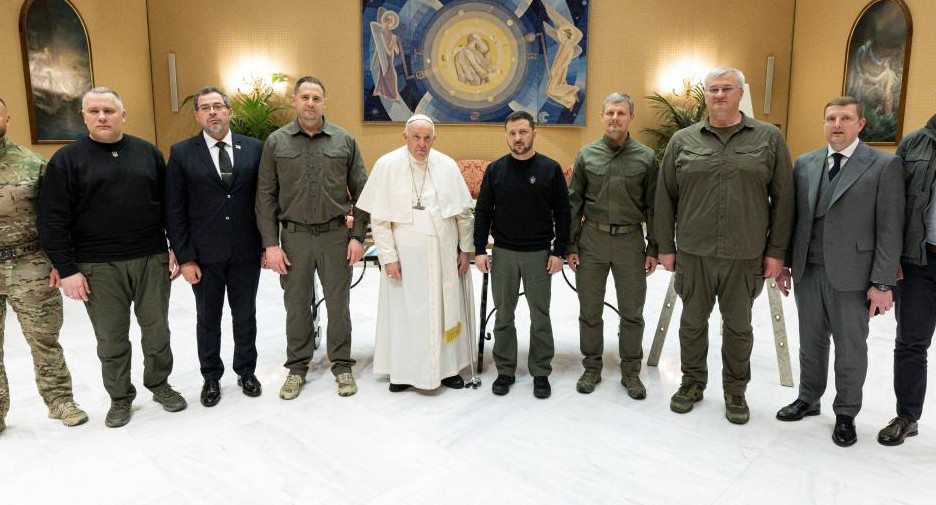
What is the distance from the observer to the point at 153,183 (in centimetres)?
297

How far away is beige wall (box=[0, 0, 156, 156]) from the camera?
5.77 m

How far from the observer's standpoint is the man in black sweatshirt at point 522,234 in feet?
10.6

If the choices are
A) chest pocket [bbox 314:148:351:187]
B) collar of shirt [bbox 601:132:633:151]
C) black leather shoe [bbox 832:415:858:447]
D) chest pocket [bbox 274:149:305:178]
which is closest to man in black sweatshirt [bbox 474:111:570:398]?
collar of shirt [bbox 601:132:633:151]

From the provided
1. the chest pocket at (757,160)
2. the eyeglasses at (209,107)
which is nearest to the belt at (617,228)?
the chest pocket at (757,160)

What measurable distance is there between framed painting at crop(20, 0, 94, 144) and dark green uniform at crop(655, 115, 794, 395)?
617 cm

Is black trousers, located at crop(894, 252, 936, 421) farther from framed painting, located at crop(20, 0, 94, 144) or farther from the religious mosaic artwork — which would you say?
framed painting, located at crop(20, 0, 94, 144)

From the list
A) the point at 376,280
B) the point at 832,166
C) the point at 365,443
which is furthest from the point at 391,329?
the point at 376,280

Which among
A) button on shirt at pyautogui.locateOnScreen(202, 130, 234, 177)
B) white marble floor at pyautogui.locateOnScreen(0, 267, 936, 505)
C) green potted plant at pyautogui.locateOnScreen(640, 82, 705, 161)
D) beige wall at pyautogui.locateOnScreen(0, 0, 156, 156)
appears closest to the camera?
white marble floor at pyautogui.locateOnScreen(0, 267, 936, 505)

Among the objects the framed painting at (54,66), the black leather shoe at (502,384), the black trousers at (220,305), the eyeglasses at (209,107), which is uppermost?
the framed painting at (54,66)

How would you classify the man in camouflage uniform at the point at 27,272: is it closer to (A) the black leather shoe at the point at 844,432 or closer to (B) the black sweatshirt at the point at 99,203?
(B) the black sweatshirt at the point at 99,203

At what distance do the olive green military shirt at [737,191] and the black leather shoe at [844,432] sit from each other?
815mm

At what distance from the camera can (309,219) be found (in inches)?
129

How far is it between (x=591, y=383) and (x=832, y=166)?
Result: 1.65 m

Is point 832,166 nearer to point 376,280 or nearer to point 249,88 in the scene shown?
point 376,280
